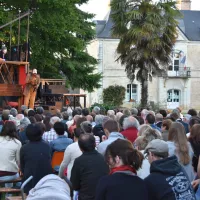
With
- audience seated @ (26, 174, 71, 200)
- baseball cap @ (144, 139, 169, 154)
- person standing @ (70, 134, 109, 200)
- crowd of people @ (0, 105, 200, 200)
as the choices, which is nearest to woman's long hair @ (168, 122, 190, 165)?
crowd of people @ (0, 105, 200, 200)

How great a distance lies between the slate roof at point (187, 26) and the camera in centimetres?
5139

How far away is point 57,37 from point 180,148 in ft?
70.3

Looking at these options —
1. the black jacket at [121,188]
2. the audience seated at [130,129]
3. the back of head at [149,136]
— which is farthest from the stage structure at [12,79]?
the black jacket at [121,188]

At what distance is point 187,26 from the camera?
54906 mm

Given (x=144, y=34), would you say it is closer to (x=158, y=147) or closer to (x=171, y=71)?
(x=158, y=147)

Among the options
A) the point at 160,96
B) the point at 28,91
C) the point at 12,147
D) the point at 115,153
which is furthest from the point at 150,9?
the point at 160,96

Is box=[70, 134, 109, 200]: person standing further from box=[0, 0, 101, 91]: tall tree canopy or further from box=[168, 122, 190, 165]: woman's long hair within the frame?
box=[0, 0, 101, 91]: tall tree canopy

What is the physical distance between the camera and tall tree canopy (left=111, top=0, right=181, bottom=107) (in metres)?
26.0

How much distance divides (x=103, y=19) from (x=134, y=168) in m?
50.3

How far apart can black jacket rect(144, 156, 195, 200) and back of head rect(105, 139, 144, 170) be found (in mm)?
154

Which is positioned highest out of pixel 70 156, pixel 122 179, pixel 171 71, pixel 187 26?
pixel 187 26

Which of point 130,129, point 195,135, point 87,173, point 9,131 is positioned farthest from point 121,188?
point 130,129

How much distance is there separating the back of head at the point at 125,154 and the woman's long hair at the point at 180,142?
1.80 m

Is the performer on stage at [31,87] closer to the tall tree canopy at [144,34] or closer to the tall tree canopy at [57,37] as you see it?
the tall tree canopy at [57,37]
